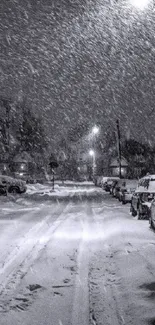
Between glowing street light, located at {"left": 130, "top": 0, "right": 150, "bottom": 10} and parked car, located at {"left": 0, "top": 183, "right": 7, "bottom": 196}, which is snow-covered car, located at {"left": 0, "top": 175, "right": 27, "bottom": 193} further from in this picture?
glowing street light, located at {"left": 130, "top": 0, "right": 150, "bottom": 10}

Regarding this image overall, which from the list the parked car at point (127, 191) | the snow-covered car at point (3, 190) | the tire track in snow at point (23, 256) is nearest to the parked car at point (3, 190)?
the snow-covered car at point (3, 190)

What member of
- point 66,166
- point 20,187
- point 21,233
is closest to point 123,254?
point 21,233

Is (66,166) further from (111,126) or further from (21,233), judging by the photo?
(21,233)

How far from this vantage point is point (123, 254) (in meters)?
8.55

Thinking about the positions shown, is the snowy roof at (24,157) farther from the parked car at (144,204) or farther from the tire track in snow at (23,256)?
the tire track in snow at (23,256)

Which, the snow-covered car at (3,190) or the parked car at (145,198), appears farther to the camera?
the snow-covered car at (3,190)

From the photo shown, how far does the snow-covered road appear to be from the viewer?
4953 mm

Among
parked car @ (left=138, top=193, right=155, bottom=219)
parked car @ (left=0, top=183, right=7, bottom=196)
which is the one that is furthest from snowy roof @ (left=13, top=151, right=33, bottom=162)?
parked car @ (left=138, top=193, right=155, bottom=219)

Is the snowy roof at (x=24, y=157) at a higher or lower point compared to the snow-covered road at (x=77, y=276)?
higher

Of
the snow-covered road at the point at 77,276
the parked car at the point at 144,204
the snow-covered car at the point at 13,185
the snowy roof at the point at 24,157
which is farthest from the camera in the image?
the snowy roof at the point at 24,157

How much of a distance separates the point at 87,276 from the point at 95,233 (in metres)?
4.91

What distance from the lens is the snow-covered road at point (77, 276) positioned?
495 centimetres

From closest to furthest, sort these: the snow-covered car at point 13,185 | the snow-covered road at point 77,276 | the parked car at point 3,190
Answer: the snow-covered road at point 77,276
the parked car at point 3,190
the snow-covered car at point 13,185

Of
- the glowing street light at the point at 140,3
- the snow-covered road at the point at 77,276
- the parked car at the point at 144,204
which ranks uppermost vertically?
the glowing street light at the point at 140,3
